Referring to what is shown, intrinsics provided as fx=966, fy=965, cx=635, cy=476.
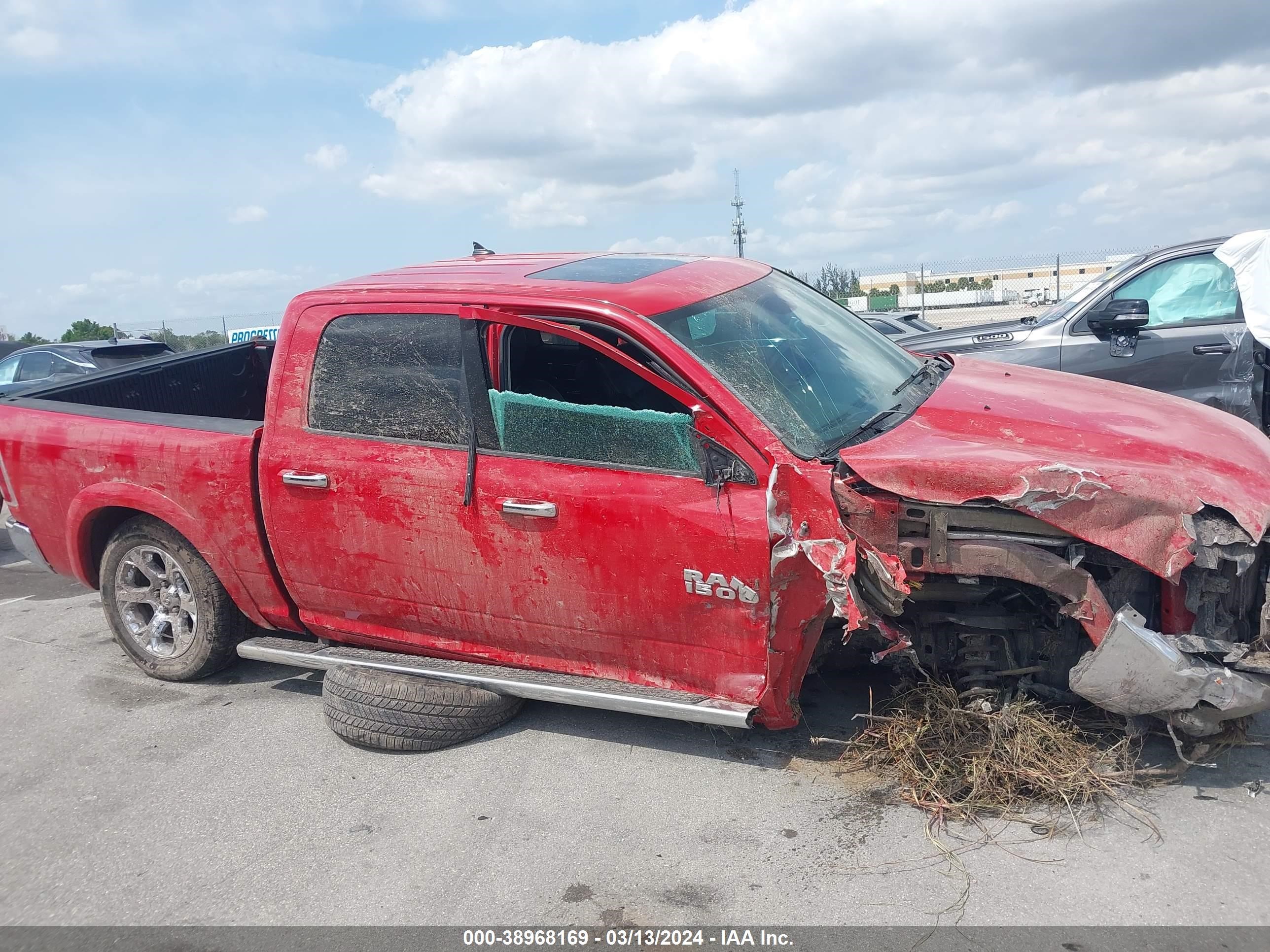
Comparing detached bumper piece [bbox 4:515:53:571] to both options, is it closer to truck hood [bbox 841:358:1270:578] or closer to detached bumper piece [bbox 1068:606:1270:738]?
truck hood [bbox 841:358:1270:578]

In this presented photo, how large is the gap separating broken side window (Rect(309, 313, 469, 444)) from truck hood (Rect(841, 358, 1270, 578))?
64.8 inches

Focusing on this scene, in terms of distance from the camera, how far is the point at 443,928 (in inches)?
117

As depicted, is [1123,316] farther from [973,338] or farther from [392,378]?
[392,378]

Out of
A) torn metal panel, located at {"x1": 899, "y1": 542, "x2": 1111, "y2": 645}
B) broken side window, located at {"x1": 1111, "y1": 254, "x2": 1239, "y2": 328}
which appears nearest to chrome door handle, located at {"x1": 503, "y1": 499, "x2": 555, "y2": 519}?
torn metal panel, located at {"x1": 899, "y1": 542, "x2": 1111, "y2": 645}

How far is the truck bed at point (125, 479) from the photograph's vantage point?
4387 millimetres

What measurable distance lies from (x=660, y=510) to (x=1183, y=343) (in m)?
4.86

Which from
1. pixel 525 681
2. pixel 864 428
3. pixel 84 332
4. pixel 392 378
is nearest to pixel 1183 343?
pixel 864 428

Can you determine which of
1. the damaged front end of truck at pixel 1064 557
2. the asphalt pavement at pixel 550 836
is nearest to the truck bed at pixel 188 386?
the asphalt pavement at pixel 550 836

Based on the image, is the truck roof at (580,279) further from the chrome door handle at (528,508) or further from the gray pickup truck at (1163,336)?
the gray pickup truck at (1163,336)

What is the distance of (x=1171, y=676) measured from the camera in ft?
10.1

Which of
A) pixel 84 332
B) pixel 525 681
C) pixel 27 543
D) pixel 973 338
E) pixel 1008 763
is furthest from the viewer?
pixel 84 332

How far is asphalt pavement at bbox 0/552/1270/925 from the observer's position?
9.74ft

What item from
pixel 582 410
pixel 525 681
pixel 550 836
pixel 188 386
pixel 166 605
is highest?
pixel 188 386

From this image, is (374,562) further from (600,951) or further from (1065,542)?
(1065,542)
